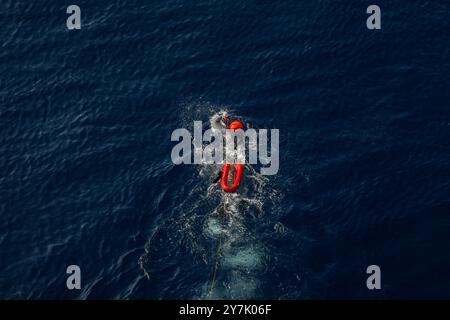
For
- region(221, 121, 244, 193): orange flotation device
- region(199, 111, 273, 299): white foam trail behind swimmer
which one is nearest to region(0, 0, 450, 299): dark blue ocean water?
region(199, 111, 273, 299): white foam trail behind swimmer

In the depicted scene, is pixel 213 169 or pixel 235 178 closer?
pixel 235 178

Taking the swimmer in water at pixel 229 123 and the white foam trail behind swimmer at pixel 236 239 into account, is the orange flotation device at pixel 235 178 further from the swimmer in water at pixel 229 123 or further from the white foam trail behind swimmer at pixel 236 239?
the swimmer in water at pixel 229 123

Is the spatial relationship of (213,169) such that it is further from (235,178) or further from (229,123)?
(229,123)

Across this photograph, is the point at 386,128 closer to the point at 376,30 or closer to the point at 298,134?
the point at 298,134

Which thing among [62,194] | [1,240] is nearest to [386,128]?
[62,194]

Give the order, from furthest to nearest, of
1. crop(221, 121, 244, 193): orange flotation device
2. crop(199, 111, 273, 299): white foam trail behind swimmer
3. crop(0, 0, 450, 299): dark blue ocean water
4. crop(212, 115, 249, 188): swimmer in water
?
crop(212, 115, 249, 188): swimmer in water < crop(221, 121, 244, 193): orange flotation device < crop(0, 0, 450, 299): dark blue ocean water < crop(199, 111, 273, 299): white foam trail behind swimmer

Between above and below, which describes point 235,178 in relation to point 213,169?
below

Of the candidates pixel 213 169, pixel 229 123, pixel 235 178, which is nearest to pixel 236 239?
pixel 235 178

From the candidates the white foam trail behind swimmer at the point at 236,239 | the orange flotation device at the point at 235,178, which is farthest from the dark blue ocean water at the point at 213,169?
the orange flotation device at the point at 235,178

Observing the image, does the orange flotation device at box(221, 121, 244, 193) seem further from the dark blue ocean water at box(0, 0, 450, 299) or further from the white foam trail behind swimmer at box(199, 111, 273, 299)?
the dark blue ocean water at box(0, 0, 450, 299)

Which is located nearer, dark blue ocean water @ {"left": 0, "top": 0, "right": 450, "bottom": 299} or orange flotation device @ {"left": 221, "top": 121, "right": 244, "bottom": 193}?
dark blue ocean water @ {"left": 0, "top": 0, "right": 450, "bottom": 299}
